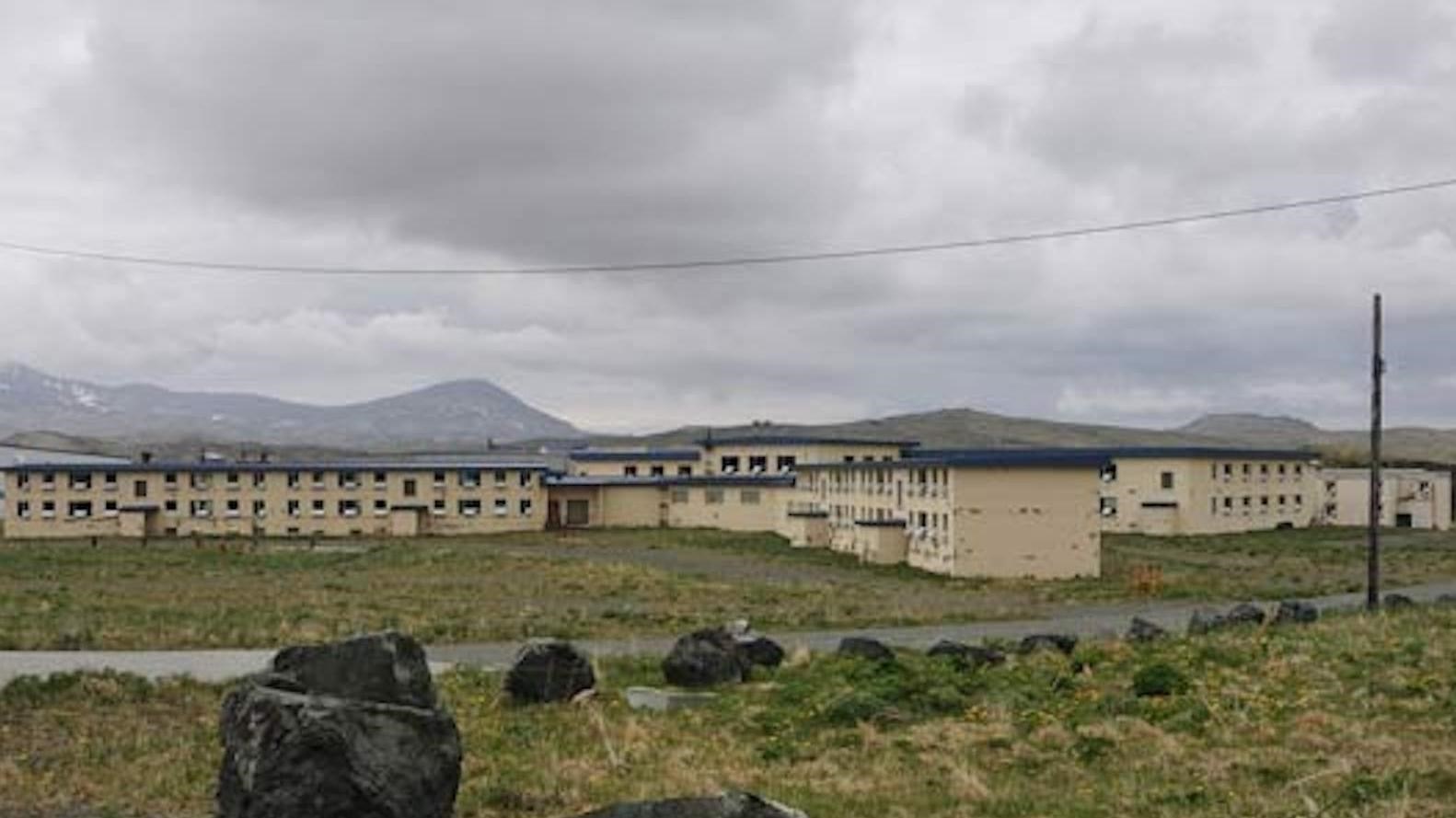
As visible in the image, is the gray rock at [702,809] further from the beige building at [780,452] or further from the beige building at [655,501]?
the beige building at [780,452]

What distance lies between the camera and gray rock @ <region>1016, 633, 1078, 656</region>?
2366cm

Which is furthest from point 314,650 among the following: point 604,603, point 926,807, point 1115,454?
point 1115,454

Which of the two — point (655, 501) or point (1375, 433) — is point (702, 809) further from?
point (655, 501)

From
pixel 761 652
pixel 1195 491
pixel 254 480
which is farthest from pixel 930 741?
pixel 254 480

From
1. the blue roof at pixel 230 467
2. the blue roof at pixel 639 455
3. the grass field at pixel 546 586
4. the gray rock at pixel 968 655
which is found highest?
the blue roof at pixel 639 455

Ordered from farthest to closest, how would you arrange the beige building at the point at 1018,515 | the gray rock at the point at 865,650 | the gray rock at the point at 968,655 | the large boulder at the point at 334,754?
1. the beige building at the point at 1018,515
2. the gray rock at the point at 865,650
3. the gray rock at the point at 968,655
4. the large boulder at the point at 334,754

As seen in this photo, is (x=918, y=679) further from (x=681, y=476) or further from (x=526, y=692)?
(x=681, y=476)

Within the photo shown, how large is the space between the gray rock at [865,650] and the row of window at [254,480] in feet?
215

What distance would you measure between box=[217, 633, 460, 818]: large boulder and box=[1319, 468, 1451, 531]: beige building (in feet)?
273

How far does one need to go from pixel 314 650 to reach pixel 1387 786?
31.7 ft

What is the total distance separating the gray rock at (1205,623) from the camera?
26750 mm

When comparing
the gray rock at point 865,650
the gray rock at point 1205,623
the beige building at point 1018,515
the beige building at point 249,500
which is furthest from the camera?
the beige building at point 249,500

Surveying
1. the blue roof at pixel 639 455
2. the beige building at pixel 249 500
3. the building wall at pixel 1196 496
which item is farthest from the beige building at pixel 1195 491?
the beige building at pixel 249 500

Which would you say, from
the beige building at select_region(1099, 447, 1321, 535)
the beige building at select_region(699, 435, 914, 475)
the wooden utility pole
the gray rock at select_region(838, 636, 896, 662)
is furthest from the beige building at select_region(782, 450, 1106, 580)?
the beige building at select_region(699, 435, 914, 475)
